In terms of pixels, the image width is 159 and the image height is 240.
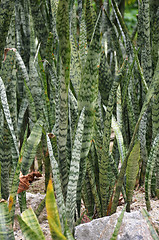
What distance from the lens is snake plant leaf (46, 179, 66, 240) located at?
50cm

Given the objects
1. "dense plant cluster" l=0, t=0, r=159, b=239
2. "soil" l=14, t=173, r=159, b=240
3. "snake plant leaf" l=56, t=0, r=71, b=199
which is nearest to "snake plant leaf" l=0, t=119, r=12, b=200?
"dense plant cluster" l=0, t=0, r=159, b=239

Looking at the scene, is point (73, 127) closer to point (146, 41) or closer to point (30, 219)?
point (30, 219)

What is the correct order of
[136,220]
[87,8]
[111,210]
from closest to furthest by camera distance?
1. [136,220]
2. [111,210]
3. [87,8]

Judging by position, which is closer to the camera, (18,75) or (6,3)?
(6,3)

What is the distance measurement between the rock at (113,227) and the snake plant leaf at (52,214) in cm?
20

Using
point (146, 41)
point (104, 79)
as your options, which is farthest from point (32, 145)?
point (146, 41)

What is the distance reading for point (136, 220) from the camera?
27.3 inches

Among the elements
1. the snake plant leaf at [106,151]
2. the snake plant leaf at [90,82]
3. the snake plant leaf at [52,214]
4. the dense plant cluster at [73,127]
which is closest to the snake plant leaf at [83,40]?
the dense plant cluster at [73,127]

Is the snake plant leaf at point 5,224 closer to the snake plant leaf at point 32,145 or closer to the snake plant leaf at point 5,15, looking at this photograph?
the snake plant leaf at point 32,145

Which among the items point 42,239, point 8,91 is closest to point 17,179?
point 42,239

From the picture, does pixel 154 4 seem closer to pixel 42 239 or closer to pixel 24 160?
pixel 24 160

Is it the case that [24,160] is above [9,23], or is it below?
below

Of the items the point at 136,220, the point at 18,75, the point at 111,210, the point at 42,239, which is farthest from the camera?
the point at 18,75

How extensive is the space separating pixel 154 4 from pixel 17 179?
1.11 m
